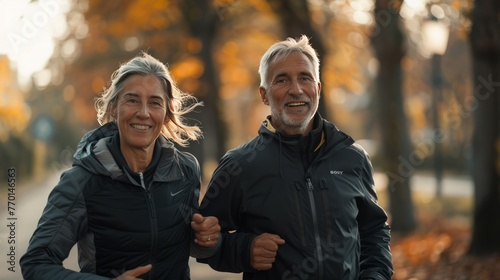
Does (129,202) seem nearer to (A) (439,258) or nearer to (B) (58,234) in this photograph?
(B) (58,234)

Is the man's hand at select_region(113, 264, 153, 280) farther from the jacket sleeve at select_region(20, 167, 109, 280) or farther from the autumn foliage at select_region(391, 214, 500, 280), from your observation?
the autumn foliage at select_region(391, 214, 500, 280)

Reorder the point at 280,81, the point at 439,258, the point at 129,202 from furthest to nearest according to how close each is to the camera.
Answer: the point at 439,258 → the point at 280,81 → the point at 129,202

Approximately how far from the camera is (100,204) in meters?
3.55

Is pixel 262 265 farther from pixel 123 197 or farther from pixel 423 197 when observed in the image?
pixel 423 197

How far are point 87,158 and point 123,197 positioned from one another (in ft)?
0.89

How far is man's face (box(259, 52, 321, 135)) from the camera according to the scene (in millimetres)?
4027

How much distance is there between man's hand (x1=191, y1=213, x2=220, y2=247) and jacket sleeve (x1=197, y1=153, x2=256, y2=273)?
0.59 feet

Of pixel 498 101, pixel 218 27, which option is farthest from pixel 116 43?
pixel 498 101

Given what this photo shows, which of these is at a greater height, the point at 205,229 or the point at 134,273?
the point at 205,229

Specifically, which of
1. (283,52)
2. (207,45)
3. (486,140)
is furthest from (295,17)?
(283,52)

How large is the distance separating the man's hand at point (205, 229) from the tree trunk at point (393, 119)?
1019cm

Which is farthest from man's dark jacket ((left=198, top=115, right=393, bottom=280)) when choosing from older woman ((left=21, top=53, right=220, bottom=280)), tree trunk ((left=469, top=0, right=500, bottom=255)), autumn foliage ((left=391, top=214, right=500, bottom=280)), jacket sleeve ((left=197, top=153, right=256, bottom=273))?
tree trunk ((left=469, top=0, right=500, bottom=255))

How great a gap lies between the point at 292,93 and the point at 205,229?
92cm

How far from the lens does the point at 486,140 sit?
35.5 feet
